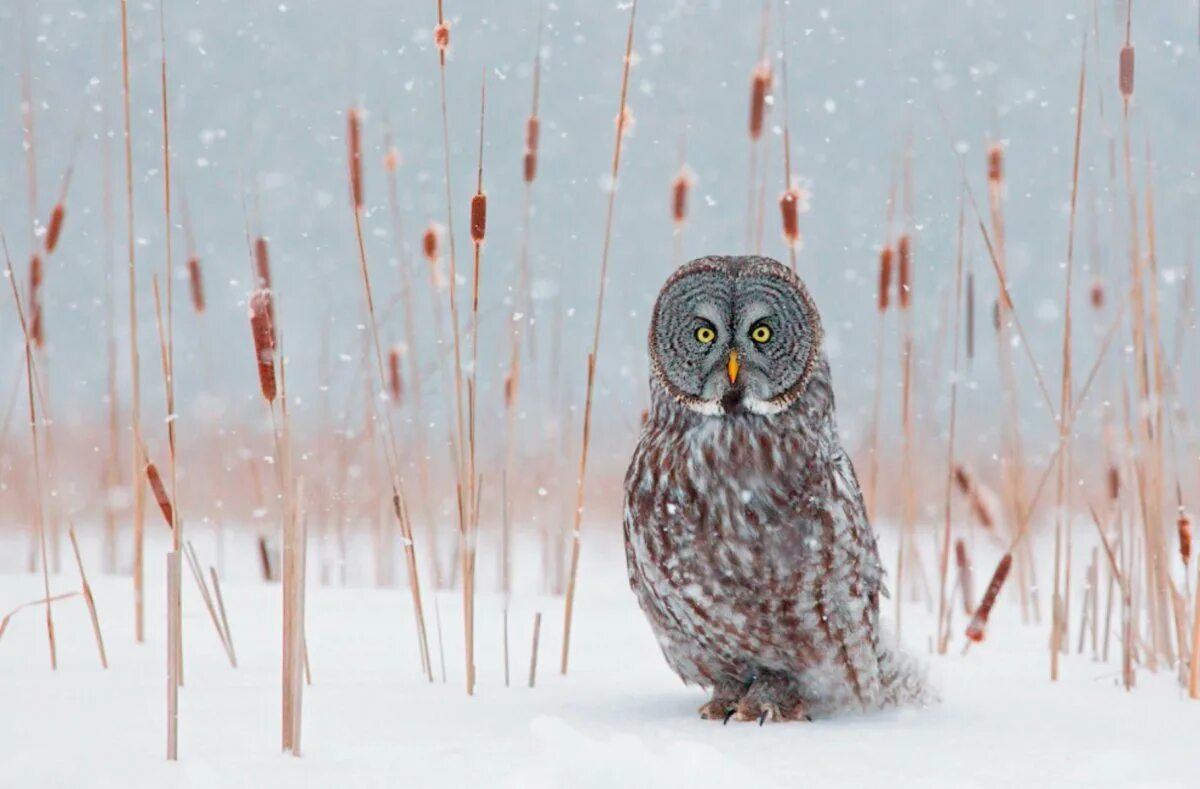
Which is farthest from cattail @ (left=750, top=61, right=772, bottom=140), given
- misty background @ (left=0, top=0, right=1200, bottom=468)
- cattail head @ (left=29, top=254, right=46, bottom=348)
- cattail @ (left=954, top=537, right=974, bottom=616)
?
misty background @ (left=0, top=0, right=1200, bottom=468)

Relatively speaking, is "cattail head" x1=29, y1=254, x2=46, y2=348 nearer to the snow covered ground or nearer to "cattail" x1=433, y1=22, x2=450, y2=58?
the snow covered ground

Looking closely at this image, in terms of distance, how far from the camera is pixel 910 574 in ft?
15.0

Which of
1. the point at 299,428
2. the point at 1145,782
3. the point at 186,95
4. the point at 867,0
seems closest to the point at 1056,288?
the point at 867,0

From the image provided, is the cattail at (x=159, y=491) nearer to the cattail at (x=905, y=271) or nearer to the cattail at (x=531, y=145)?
the cattail at (x=531, y=145)

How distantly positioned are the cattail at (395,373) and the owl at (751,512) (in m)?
1.47

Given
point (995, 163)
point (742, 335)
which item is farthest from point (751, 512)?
point (995, 163)

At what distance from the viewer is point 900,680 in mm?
2736

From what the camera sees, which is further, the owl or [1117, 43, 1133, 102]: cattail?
[1117, 43, 1133, 102]: cattail

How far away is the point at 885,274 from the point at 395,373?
152 centimetres

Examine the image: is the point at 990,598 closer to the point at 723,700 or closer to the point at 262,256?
the point at 723,700

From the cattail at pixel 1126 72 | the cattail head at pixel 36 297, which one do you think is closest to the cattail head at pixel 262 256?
the cattail head at pixel 36 297

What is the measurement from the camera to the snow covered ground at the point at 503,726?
2.05 m

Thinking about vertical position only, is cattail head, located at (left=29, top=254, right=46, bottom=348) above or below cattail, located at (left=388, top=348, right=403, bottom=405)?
above

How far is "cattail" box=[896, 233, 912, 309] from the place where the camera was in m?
3.40
